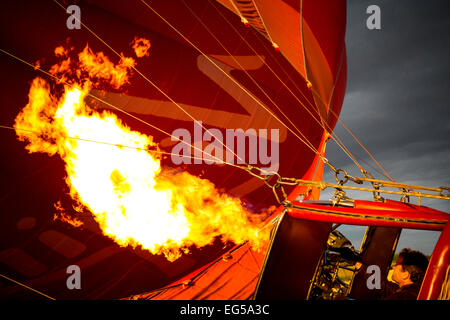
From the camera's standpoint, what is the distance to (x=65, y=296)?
404 cm

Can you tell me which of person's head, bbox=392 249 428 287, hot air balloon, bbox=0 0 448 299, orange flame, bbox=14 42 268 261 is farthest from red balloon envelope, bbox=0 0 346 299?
person's head, bbox=392 249 428 287

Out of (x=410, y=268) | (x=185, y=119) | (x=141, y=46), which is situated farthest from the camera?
(x=185, y=119)

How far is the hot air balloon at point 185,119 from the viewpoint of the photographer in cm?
327

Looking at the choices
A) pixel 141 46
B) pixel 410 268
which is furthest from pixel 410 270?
pixel 141 46

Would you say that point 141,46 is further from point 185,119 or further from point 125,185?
point 125,185

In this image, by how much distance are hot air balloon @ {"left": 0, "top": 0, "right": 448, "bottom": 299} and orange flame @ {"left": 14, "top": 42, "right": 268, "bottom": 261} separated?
3.2 inches

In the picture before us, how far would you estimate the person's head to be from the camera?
2365 mm

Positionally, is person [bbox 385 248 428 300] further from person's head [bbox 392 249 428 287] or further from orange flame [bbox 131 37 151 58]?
orange flame [bbox 131 37 151 58]

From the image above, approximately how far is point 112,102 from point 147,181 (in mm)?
1402

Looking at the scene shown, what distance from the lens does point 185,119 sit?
4.48 metres

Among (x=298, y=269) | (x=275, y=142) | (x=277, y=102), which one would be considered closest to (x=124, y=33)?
(x=277, y=102)

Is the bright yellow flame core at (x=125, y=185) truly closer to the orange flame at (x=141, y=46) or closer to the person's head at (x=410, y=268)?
the orange flame at (x=141, y=46)

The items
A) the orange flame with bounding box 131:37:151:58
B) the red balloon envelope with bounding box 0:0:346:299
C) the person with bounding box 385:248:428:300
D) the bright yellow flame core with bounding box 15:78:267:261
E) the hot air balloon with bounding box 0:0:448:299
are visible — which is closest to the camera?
the person with bounding box 385:248:428:300

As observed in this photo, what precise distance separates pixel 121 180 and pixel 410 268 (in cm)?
408
